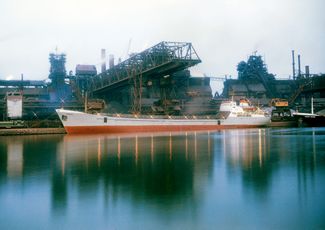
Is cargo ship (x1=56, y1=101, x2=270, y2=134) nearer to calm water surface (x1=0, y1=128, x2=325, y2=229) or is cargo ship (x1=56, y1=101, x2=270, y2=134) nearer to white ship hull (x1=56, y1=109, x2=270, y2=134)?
white ship hull (x1=56, y1=109, x2=270, y2=134)

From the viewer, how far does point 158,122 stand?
45625mm

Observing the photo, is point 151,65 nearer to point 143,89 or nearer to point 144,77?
point 144,77

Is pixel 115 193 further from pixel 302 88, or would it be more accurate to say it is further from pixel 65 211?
pixel 302 88

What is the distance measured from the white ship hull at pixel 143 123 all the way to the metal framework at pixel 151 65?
211 inches

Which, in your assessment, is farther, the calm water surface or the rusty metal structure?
the rusty metal structure

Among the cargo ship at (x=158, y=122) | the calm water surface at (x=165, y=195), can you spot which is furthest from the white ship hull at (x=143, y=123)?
the calm water surface at (x=165, y=195)

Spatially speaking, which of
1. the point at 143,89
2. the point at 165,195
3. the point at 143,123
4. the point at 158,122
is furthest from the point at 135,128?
the point at 165,195

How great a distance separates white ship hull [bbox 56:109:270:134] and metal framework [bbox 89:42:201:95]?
5.35m

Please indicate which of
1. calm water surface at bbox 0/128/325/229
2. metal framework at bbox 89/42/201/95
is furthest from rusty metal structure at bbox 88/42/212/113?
calm water surface at bbox 0/128/325/229

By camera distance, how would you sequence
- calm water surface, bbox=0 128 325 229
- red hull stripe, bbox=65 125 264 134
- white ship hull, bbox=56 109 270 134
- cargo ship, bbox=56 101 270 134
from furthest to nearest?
red hull stripe, bbox=65 125 264 134, cargo ship, bbox=56 101 270 134, white ship hull, bbox=56 109 270 134, calm water surface, bbox=0 128 325 229

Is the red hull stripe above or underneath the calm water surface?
above

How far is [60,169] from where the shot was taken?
13.1 m

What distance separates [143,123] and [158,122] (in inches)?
90.4

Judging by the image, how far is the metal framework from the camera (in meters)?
41.3
